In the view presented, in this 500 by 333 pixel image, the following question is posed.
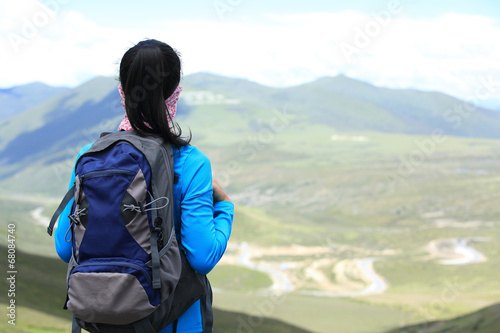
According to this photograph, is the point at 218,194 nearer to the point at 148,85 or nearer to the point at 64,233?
the point at 148,85

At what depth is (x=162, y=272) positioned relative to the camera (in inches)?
114

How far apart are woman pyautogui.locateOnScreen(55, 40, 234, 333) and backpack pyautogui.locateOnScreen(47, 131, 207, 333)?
11 cm

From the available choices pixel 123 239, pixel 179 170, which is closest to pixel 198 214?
pixel 179 170

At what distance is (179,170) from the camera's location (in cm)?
304

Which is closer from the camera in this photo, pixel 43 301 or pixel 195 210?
pixel 195 210

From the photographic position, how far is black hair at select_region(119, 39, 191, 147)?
122 inches

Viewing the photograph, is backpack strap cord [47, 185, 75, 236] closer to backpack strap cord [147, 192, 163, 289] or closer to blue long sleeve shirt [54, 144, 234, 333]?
blue long sleeve shirt [54, 144, 234, 333]

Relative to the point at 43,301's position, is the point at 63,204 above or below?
above

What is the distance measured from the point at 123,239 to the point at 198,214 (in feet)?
1.40

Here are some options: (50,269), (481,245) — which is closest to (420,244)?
(481,245)

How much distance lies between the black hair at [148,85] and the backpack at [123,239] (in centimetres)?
17

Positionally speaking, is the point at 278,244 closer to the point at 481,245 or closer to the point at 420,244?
the point at 420,244

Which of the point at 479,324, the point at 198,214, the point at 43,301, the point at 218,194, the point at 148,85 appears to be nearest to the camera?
the point at 198,214

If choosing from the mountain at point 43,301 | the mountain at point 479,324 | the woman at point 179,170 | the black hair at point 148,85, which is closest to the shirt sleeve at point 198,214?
the woman at point 179,170
